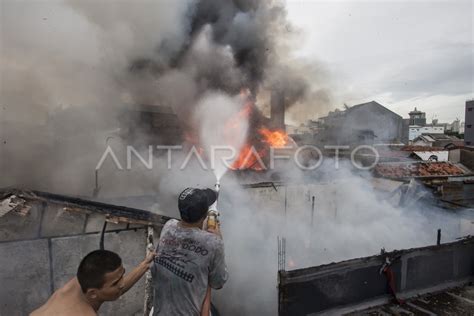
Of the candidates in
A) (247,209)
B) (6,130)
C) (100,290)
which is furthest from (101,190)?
(100,290)

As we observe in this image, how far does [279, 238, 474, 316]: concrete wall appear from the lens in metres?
4.28

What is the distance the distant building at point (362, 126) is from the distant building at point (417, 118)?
34.1 m

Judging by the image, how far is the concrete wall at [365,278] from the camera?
4281mm

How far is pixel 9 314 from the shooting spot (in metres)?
4.60

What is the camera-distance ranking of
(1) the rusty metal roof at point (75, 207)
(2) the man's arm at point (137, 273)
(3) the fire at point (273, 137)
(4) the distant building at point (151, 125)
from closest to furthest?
(2) the man's arm at point (137, 273) → (1) the rusty metal roof at point (75, 207) → (4) the distant building at point (151, 125) → (3) the fire at point (273, 137)

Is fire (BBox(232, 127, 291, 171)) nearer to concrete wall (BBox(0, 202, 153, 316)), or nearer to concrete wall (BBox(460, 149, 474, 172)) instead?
concrete wall (BBox(0, 202, 153, 316))

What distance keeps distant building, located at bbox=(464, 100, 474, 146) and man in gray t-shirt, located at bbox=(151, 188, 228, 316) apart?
4872cm

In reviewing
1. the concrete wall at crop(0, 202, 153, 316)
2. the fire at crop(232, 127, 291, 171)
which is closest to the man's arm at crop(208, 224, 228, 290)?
the concrete wall at crop(0, 202, 153, 316)

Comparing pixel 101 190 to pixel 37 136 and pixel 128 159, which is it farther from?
pixel 37 136

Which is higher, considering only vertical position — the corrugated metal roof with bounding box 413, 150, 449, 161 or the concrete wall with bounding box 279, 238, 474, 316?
the corrugated metal roof with bounding box 413, 150, 449, 161

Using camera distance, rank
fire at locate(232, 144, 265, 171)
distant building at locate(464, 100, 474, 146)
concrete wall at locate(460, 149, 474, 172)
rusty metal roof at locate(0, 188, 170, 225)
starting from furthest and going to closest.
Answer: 1. distant building at locate(464, 100, 474, 146)
2. concrete wall at locate(460, 149, 474, 172)
3. fire at locate(232, 144, 265, 171)
4. rusty metal roof at locate(0, 188, 170, 225)

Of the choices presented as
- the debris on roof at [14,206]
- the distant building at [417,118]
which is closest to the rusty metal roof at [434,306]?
the debris on roof at [14,206]

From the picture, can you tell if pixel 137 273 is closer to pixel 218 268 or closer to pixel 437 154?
pixel 218 268

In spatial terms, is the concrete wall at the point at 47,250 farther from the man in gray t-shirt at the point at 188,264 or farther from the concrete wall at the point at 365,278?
the man in gray t-shirt at the point at 188,264
